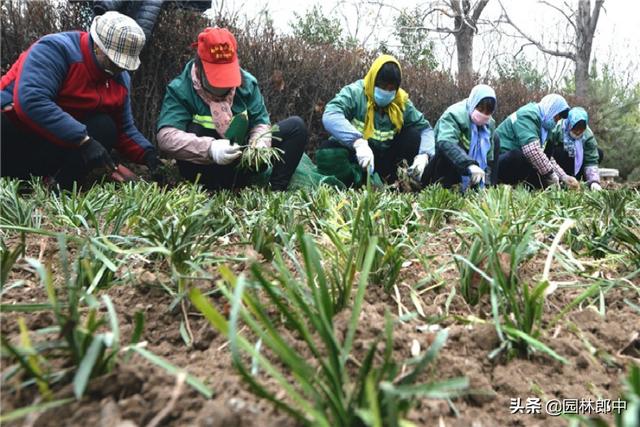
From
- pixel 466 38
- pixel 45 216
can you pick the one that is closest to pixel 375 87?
pixel 45 216

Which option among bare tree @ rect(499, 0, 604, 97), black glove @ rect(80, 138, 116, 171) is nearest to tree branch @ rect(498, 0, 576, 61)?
bare tree @ rect(499, 0, 604, 97)

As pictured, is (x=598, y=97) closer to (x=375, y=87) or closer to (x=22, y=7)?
(x=375, y=87)

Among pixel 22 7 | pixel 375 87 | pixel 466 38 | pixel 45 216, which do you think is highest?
pixel 466 38

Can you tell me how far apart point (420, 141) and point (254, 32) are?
2329mm

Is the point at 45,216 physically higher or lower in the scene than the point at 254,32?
lower

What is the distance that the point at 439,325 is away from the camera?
914mm

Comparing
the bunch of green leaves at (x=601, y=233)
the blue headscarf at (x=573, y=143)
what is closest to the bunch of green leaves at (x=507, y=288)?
the bunch of green leaves at (x=601, y=233)

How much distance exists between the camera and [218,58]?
379cm

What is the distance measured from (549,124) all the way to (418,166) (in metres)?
→ 2.73

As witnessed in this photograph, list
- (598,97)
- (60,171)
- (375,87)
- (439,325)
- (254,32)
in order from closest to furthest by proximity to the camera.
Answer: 1. (439,325)
2. (60,171)
3. (375,87)
4. (254,32)
5. (598,97)

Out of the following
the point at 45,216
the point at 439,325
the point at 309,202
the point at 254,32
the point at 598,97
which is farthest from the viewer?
the point at 598,97

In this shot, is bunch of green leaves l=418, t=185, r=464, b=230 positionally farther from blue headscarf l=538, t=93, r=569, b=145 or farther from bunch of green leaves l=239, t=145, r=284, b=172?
blue headscarf l=538, t=93, r=569, b=145

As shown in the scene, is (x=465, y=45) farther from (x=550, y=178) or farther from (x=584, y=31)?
(x=550, y=178)

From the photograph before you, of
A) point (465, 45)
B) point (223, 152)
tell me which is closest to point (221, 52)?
point (223, 152)
